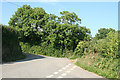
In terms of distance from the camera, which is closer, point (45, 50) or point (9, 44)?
point (9, 44)

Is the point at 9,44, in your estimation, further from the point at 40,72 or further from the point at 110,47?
the point at 110,47

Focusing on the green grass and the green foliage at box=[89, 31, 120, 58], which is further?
the green foliage at box=[89, 31, 120, 58]

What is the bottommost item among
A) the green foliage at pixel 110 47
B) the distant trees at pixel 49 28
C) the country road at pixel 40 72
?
the country road at pixel 40 72

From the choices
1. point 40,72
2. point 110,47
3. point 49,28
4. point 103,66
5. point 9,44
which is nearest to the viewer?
point 40,72

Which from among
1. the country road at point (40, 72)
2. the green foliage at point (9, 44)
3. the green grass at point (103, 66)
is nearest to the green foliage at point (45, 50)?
the green foliage at point (9, 44)

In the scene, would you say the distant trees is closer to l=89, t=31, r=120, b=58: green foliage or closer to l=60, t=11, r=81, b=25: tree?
l=60, t=11, r=81, b=25: tree

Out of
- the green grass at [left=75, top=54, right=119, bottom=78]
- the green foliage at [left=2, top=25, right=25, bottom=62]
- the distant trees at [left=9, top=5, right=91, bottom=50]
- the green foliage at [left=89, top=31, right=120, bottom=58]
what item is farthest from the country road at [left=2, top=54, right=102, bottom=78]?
the distant trees at [left=9, top=5, right=91, bottom=50]

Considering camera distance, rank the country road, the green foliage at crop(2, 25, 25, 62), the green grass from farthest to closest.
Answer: the green foliage at crop(2, 25, 25, 62), the green grass, the country road

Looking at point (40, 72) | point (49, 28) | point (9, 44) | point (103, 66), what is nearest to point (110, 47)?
point (103, 66)

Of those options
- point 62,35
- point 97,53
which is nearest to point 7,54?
point 97,53

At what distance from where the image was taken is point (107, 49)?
37.7 ft

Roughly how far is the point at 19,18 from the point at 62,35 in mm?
11540

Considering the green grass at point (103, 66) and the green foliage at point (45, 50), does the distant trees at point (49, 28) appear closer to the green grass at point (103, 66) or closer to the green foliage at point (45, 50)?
the green foliage at point (45, 50)

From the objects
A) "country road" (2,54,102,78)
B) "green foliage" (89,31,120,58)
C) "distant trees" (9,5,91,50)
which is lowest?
"country road" (2,54,102,78)
